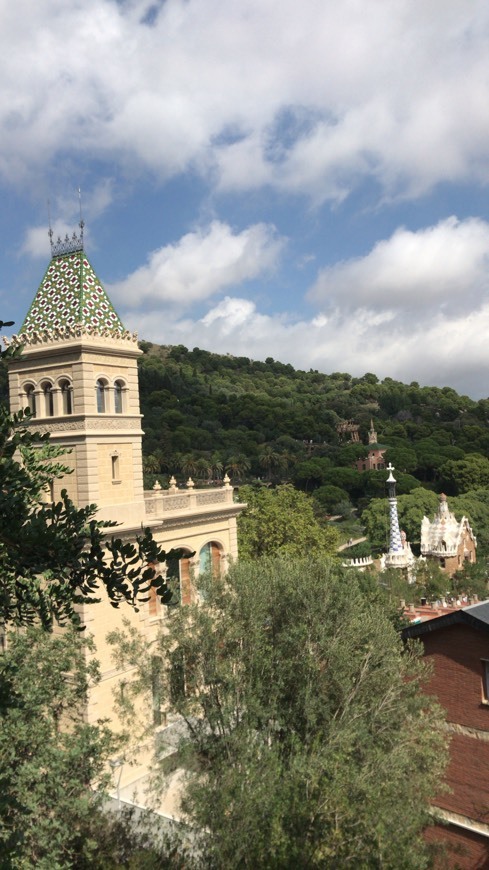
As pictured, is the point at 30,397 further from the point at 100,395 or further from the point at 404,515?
the point at 404,515

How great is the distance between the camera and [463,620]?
15.2m

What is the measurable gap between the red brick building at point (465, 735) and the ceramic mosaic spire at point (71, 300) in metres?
14.8

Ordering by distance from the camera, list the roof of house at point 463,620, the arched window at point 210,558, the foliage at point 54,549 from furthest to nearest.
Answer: the arched window at point 210,558
the roof of house at point 463,620
the foliage at point 54,549

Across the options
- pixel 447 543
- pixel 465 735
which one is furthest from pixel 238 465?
pixel 465 735

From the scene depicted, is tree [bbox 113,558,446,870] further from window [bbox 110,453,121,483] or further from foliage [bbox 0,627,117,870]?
window [bbox 110,453,121,483]

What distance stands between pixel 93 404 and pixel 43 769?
12.4m

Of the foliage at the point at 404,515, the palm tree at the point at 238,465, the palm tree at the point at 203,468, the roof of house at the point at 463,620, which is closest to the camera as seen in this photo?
the roof of house at the point at 463,620

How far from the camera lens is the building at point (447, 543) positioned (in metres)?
57.1

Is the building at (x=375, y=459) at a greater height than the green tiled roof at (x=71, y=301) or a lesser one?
lesser

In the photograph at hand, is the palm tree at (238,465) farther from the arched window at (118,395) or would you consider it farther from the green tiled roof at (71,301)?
the green tiled roof at (71,301)

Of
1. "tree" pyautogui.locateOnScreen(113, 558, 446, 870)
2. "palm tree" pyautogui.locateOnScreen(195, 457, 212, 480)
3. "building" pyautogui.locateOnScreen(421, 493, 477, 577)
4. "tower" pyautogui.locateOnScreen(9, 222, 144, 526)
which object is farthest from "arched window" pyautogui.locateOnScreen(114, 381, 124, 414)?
"palm tree" pyautogui.locateOnScreen(195, 457, 212, 480)

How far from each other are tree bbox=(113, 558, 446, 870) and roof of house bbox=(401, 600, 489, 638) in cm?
79

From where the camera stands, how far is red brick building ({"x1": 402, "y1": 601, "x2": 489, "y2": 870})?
14547mm

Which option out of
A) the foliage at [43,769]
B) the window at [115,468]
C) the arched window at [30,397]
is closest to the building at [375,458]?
the window at [115,468]
